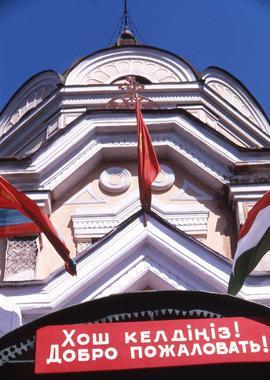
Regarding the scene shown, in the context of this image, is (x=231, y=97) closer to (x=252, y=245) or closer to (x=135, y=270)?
(x=135, y=270)

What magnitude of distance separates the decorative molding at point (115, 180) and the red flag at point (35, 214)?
68.3 inches

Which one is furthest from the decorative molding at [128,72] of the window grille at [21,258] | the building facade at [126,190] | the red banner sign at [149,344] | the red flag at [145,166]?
the red banner sign at [149,344]

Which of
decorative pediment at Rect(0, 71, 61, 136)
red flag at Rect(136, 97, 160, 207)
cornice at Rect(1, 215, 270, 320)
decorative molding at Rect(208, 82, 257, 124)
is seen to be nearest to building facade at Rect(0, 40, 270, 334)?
cornice at Rect(1, 215, 270, 320)

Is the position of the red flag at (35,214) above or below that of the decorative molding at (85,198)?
below

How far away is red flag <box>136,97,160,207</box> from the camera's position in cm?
824

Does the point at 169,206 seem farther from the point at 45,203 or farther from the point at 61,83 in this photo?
the point at 61,83

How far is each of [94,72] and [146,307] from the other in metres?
9.53

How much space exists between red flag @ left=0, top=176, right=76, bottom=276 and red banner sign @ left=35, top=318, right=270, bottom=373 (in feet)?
6.43

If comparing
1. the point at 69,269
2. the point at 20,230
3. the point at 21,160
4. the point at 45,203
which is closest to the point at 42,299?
the point at 69,269

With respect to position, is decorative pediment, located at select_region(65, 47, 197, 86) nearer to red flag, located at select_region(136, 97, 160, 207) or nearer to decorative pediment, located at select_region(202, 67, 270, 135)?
decorative pediment, located at select_region(202, 67, 270, 135)

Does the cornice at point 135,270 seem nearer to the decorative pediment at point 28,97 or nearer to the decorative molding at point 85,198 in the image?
the decorative molding at point 85,198

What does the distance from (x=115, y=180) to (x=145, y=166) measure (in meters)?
1.40

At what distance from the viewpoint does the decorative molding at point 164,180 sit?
32.0ft

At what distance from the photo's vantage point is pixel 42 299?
754 centimetres
